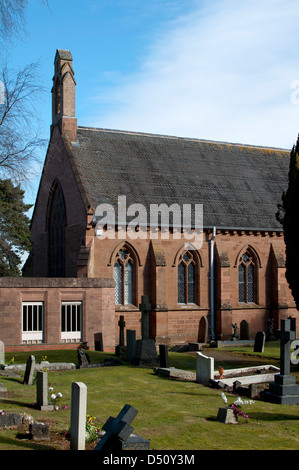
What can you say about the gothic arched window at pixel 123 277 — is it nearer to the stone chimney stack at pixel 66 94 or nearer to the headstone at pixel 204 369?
the stone chimney stack at pixel 66 94

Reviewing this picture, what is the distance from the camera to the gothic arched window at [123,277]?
27.7 m

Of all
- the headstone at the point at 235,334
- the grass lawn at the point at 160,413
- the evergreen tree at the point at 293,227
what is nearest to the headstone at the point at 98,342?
the grass lawn at the point at 160,413

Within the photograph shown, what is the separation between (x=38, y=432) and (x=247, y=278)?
2328 centimetres

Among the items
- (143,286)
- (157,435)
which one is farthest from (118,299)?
(157,435)

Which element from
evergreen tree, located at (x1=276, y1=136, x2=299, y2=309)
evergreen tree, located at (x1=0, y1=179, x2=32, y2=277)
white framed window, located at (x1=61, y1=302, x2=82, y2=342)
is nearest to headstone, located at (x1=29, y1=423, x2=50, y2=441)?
evergreen tree, located at (x1=276, y1=136, x2=299, y2=309)

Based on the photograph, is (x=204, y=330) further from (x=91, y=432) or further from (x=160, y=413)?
(x=91, y=432)

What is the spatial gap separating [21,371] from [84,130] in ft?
57.7

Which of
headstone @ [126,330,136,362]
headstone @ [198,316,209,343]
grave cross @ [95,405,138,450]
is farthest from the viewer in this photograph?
headstone @ [198,316,209,343]

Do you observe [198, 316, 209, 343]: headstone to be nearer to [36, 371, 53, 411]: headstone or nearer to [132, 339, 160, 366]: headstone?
[132, 339, 160, 366]: headstone

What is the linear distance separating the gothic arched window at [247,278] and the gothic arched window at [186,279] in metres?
3.02

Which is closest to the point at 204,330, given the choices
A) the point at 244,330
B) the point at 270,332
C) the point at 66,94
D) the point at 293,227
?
the point at 244,330

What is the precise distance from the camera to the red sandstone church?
25969 millimetres

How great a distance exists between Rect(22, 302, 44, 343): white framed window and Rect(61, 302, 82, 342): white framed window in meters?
0.96
